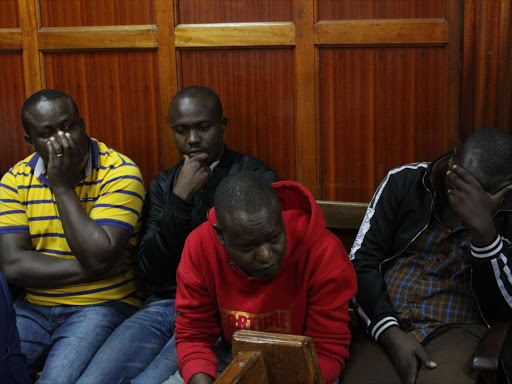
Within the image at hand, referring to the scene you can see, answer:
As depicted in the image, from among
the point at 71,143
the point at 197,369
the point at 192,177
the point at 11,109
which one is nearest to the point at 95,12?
the point at 11,109

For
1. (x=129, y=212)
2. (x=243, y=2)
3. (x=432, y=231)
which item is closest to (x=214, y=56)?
(x=243, y=2)

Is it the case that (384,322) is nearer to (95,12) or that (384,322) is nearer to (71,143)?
(71,143)

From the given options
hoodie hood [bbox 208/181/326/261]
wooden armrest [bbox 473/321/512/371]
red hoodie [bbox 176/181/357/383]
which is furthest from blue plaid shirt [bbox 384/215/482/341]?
hoodie hood [bbox 208/181/326/261]

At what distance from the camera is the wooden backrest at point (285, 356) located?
125cm

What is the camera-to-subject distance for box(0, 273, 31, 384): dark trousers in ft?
7.09

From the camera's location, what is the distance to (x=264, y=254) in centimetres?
184

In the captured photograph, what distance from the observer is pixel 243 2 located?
2.79 metres

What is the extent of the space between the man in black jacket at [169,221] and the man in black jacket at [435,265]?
0.54 m

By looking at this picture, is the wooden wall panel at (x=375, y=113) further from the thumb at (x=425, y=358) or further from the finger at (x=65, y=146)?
the finger at (x=65, y=146)

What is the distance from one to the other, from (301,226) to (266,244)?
0.26 meters

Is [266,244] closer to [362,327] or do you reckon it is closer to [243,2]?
[362,327]

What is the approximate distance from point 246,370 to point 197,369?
82cm

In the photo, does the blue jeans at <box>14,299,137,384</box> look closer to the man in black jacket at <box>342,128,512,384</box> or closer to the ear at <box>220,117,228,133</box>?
the ear at <box>220,117,228,133</box>

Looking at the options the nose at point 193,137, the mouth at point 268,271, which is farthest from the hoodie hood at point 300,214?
the nose at point 193,137
